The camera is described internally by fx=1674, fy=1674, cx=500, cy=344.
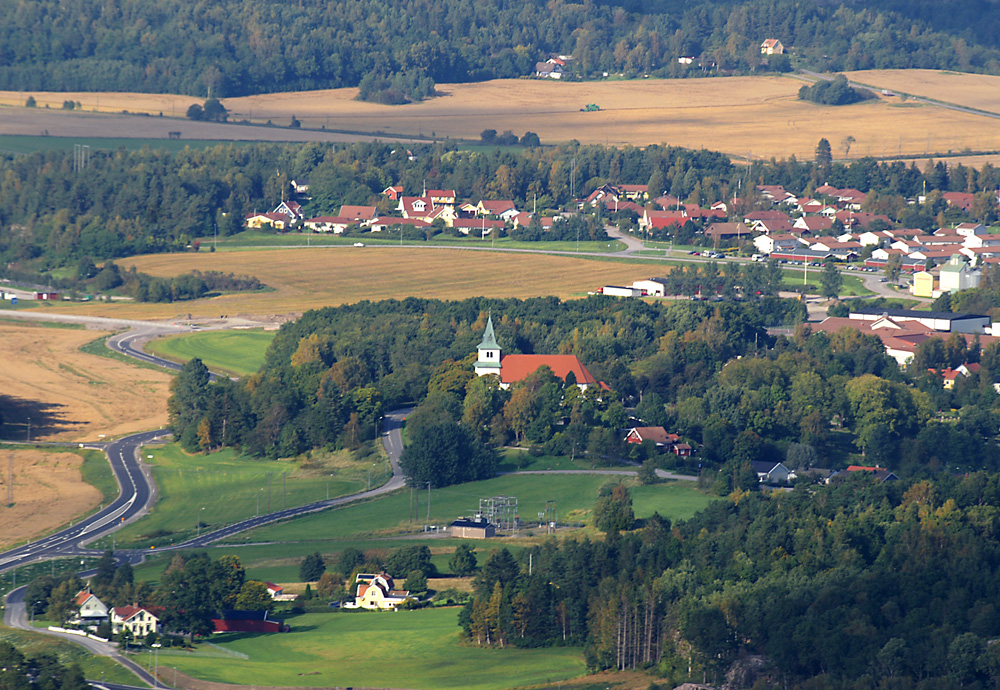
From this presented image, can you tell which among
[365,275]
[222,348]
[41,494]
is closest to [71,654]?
[41,494]

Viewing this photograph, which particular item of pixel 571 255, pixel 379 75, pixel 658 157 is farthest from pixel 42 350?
pixel 379 75

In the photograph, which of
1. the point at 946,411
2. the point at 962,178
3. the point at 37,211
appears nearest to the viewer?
the point at 946,411

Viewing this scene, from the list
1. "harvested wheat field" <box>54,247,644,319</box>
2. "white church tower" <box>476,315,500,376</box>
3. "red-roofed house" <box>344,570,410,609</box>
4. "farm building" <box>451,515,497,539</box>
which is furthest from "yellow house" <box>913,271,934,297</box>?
"red-roofed house" <box>344,570,410,609</box>

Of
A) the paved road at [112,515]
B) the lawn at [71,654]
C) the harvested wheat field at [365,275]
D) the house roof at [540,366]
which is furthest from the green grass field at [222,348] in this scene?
the lawn at [71,654]

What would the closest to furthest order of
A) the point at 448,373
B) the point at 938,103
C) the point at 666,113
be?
the point at 448,373 → the point at 666,113 → the point at 938,103

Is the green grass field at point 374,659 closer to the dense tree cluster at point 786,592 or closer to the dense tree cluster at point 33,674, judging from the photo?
the dense tree cluster at point 786,592

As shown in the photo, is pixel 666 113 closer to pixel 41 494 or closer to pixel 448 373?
pixel 448 373

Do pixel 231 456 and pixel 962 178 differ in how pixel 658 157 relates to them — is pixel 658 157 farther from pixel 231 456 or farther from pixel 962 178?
pixel 231 456
